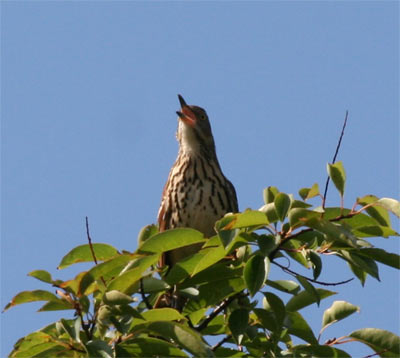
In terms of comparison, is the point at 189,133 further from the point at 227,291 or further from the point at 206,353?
the point at 206,353

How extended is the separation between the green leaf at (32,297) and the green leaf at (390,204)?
5.38 ft

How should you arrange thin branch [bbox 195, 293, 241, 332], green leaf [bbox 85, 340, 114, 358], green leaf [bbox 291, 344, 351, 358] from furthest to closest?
thin branch [bbox 195, 293, 241, 332] < green leaf [bbox 291, 344, 351, 358] < green leaf [bbox 85, 340, 114, 358]

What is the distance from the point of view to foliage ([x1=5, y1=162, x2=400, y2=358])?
3.72 meters

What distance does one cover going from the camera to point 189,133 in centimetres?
743

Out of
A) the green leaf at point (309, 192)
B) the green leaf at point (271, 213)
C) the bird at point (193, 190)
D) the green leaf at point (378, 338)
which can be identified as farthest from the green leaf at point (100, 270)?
the bird at point (193, 190)

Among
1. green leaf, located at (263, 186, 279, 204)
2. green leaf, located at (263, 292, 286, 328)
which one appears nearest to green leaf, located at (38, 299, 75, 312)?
green leaf, located at (263, 292, 286, 328)

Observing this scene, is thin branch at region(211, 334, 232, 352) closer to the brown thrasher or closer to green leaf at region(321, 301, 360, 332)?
green leaf at region(321, 301, 360, 332)

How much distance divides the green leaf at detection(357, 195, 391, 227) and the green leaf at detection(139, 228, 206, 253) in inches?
32.0

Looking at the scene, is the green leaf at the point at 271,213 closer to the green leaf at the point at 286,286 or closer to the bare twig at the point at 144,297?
the green leaf at the point at 286,286

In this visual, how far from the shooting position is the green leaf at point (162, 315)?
3850 millimetres

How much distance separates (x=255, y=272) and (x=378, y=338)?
857 millimetres

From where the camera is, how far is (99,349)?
11.8ft

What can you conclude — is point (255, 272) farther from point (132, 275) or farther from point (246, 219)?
point (132, 275)

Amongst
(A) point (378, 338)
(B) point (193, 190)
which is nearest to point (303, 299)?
(A) point (378, 338)
